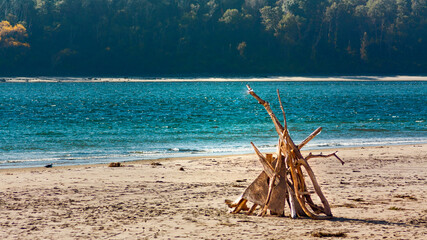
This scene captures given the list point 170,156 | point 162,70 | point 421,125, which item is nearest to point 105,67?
point 162,70

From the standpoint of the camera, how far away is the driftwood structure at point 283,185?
9273 millimetres

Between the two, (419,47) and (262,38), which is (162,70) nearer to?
(262,38)

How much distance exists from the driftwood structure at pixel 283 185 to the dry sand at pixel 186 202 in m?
0.21

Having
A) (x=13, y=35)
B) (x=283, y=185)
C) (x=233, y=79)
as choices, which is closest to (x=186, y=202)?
(x=283, y=185)

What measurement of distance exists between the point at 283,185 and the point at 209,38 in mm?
115458

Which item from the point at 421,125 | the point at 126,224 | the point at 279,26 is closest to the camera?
the point at 126,224

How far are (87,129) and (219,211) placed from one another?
20.1 meters

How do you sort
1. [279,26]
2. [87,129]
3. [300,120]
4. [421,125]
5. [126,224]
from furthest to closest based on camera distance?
[279,26] < [300,120] < [421,125] < [87,129] < [126,224]

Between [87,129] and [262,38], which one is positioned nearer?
[87,129]

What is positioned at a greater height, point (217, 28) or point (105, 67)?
point (217, 28)

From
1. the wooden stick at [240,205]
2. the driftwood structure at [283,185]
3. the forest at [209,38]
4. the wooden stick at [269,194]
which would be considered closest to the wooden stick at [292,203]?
the driftwood structure at [283,185]

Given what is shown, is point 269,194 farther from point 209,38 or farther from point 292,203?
point 209,38

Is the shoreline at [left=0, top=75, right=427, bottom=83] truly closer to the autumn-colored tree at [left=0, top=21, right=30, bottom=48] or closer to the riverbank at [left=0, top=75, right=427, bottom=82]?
the riverbank at [left=0, top=75, right=427, bottom=82]

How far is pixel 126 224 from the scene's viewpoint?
8867 mm
